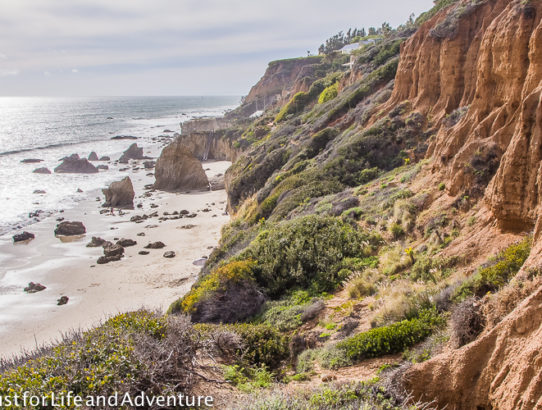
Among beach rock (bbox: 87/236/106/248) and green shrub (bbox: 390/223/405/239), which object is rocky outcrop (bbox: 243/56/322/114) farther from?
green shrub (bbox: 390/223/405/239)

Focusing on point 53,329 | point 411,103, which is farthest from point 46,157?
point 411,103

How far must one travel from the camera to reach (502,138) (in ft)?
34.4

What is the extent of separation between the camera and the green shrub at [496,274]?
22.5ft

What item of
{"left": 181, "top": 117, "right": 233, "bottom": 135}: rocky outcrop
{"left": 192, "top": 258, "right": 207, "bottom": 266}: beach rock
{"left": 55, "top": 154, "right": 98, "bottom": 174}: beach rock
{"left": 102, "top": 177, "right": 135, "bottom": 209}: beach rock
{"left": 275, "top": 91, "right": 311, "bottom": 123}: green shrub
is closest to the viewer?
{"left": 192, "top": 258, "right": 207, "bottom": 266}: beach rock

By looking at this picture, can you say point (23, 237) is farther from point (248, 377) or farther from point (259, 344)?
point (248, 377)

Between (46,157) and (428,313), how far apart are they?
8184 cm

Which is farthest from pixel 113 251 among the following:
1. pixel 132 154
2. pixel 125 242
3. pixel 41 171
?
pixel 132 154

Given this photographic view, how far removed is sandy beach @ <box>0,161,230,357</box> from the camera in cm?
1886

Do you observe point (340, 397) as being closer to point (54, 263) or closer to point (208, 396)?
point (208, 396)

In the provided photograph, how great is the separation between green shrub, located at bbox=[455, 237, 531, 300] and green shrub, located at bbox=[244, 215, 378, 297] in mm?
5043

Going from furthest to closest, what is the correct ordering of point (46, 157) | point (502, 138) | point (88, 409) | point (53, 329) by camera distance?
point (46, 157), point (53, 329), point (502, 138), point (88, 409)

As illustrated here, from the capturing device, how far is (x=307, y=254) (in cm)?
1305

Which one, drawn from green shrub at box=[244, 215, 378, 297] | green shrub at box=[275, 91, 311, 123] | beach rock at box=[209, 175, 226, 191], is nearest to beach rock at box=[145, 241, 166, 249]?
green shrub at box=[244, 215, 378, 297]

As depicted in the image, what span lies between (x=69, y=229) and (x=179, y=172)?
18142 millimetres
